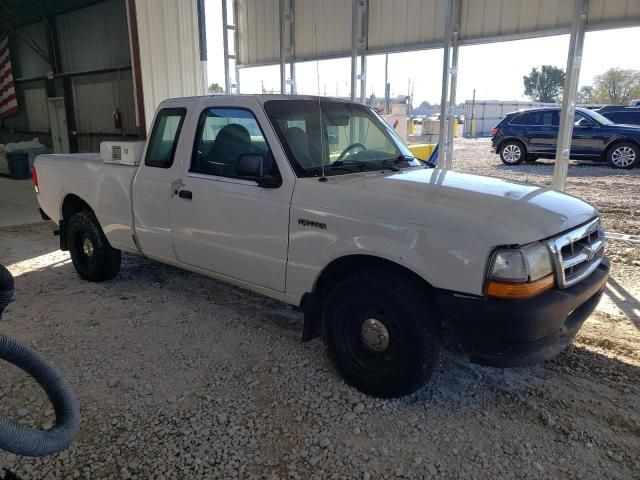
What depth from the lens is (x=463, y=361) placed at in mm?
3689

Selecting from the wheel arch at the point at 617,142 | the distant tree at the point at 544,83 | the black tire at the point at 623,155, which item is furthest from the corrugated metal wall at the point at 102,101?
the distant tree at the point at 544,83

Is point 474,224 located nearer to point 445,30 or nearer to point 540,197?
point 540,197

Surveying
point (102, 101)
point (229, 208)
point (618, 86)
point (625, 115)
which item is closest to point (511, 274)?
point (229, 208)

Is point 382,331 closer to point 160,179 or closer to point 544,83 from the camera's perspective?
point 160,179

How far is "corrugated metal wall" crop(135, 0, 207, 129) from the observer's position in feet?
31.3

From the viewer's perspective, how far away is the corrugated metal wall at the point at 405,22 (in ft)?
21.1

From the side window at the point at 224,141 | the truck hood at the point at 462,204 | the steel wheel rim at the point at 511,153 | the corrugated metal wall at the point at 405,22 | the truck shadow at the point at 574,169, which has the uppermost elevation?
the corrugated metal wall at the point at 405,22

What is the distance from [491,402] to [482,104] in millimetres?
39394

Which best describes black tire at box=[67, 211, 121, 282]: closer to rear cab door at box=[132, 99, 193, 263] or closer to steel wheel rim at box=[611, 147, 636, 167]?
rear cab door at box=[132, 99, 193, 263]

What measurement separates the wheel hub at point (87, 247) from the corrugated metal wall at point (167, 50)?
4756mm

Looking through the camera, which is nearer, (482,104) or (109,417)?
(109,417)

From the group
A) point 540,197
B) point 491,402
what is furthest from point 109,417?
point 540,197

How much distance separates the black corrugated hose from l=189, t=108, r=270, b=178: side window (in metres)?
2.06

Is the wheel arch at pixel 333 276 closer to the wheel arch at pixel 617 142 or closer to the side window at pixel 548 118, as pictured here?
the wheel arch at pixel 617 142
